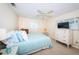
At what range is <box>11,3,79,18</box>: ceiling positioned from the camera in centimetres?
145

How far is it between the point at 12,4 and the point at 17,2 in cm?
9

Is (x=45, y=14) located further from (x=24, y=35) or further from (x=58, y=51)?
(x=58, y=51)

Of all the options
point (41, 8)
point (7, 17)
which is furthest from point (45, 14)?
point (7, 17)

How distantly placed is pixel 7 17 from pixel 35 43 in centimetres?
67

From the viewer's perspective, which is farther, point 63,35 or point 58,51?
point 63,35

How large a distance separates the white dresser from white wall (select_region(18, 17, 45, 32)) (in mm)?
327

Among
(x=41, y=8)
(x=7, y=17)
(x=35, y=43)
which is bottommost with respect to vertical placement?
(x=35, y=43)

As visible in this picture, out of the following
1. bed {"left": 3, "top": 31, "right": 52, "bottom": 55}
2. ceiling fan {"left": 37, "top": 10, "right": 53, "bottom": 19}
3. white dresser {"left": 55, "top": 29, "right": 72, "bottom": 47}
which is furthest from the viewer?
white dresser {"left": 55, "top": 29, "right": 72, "bottom": 47}

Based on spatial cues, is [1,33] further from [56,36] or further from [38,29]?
[56,36]

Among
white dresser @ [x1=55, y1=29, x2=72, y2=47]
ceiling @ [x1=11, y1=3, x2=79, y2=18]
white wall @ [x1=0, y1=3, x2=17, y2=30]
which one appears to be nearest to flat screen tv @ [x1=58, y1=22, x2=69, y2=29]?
white dresser @ [x1=55, y1=29, x2=72, y2=47]

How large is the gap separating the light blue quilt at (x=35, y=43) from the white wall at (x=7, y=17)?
36 cm

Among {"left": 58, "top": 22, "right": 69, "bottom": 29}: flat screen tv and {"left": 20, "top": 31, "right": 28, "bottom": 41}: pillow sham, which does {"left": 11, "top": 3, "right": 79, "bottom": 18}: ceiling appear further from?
{"left": 20, "top": 31, "right": 28, "bottom": 41}: pillow sham

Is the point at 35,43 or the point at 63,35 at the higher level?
the point at 63,35

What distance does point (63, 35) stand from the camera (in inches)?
68.8
